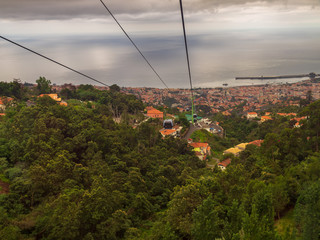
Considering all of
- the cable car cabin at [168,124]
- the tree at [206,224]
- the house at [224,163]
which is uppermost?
the cable car cabin at [168,124]

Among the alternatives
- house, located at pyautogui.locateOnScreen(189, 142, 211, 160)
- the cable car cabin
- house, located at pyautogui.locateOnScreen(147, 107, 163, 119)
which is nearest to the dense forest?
house, located at pyautogui.locateOnScreen(189, 142, 211, 160)

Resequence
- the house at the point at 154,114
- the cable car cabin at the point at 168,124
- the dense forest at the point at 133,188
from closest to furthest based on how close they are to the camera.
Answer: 1. the dense forest at the point at 133,188
2. the cable car cabin at the point at 168,124
3. the house at the point at 154,114

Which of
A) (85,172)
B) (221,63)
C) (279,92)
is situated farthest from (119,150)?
(221,63)

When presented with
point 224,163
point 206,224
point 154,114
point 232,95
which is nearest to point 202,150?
point 224,163

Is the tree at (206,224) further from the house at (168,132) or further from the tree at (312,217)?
the house at (168,132)

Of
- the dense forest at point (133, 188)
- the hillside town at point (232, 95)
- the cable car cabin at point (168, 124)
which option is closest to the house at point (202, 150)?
the cable car cabin at point (168, 124)

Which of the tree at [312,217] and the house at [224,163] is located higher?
the tree at [312,217]

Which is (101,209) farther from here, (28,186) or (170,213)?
(28,186)

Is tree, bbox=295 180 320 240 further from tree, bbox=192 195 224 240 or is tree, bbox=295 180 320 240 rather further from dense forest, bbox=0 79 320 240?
tree, bbox=192 195 224 240
